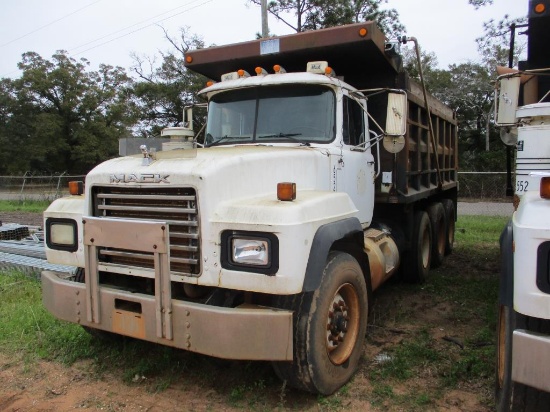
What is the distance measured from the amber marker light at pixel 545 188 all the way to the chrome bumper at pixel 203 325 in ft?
5.36

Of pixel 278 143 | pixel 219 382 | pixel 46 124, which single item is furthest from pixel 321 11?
pixel 46 124

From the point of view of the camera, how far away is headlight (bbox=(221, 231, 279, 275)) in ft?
9.73

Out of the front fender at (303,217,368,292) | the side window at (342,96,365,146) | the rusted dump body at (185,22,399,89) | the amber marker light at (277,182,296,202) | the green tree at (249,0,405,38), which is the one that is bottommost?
the front fender at (303,217,368,292)

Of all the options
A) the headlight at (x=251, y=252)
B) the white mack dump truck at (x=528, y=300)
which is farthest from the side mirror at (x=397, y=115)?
the headlight at (x=251, y=252)

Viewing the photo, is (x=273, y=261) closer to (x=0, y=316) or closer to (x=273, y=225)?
(x=273, y=225)

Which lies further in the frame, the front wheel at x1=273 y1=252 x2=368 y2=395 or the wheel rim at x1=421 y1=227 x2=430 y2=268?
the wheel rim at x1=421 y1=227 x2=430 y2=268

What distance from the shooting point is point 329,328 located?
3.54 meters

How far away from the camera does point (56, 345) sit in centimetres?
450

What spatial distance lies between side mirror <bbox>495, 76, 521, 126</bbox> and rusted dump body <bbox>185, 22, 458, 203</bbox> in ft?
4.56

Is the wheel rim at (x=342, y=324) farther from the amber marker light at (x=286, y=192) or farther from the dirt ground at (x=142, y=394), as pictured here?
the amber marker light at (x=286, y=192)

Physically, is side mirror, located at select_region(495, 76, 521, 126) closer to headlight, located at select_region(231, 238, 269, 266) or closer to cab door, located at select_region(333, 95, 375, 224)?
cab door, located at select_region(333, 95, 375, 224)

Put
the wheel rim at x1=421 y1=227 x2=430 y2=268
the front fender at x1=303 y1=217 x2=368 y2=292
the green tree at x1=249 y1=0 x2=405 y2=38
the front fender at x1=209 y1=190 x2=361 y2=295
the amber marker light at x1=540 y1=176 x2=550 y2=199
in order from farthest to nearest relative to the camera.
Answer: the green tree at x1=249 y1=0 x2=405 y2=38
the wheel rim at x1=421 y1=227 x2=430 y2=268
the front fender at x1=303 y1=217 x2=368 y2=292
the front fender at x1=209 y1=190 x2=361 y2=295
the amber marker light at x1=540 y1=176 x2=550 y2=199

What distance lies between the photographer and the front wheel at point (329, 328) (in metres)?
3.25

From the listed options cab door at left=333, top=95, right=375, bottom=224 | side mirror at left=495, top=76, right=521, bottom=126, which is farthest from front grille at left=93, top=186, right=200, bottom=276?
side mirror at left=495, top=76, right=521, bottom=126
